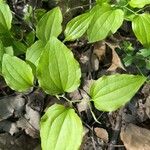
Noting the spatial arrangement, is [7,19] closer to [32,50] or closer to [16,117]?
[32,50]

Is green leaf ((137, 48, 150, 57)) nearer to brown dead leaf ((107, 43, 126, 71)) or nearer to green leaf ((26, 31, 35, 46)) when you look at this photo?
brown dead leaf ((107, 43, 126, 71))

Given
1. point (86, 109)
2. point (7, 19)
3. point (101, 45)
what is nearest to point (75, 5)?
point (101, 45)

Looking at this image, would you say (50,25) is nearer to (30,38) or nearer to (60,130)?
(30,38)

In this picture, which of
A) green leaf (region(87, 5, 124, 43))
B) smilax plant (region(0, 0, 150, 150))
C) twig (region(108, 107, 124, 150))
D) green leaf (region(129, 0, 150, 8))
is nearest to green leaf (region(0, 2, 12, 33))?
smilax plant (region(0, 0, 150, 150))

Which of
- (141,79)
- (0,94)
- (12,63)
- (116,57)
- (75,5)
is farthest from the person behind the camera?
(75,5)

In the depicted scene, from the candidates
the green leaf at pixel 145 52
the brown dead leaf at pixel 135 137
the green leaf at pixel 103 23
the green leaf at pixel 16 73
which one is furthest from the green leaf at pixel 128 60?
the green leaf at pixel 16 73

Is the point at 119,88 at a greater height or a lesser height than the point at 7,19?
lesser

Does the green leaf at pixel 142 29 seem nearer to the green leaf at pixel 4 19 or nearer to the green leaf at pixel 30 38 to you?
the green leaf at pixel 30 38
